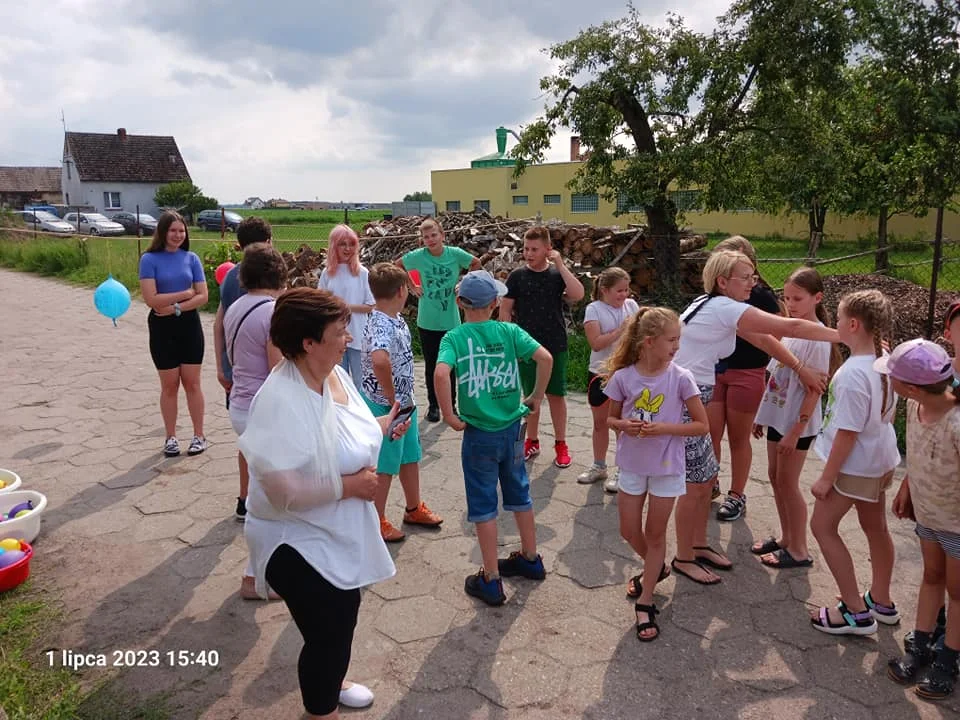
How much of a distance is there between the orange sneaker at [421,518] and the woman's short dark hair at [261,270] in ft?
5.58

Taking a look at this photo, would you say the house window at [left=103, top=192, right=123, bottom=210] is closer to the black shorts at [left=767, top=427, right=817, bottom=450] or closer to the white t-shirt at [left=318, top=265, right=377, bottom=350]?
the white t-shirt at [left=318, top=265, right=377, bottom=350]

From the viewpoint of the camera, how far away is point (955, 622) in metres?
2.68

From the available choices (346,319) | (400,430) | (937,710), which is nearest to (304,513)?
(346,319)

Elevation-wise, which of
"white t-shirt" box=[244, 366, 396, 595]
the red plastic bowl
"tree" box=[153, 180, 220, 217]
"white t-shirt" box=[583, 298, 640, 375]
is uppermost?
"tree" box=[153, 180, 220, 217]

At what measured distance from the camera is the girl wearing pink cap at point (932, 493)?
2564 millimetres

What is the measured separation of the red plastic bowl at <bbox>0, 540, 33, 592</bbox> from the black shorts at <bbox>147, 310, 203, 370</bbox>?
6.28ft

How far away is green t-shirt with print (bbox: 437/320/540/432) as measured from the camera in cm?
336

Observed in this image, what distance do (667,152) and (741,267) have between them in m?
7.88

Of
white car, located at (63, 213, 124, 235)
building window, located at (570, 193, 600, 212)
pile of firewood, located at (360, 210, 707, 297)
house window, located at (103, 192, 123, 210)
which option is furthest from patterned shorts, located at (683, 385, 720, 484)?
house window, located at (103, 192, 123, 210)

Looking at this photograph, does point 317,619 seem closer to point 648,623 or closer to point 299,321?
point 299,321

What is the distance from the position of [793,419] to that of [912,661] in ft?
4.28

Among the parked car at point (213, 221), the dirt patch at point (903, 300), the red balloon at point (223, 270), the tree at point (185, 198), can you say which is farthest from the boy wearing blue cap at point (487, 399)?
the tree at point (185, 198)

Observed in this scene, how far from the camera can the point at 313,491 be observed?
2.11 meters

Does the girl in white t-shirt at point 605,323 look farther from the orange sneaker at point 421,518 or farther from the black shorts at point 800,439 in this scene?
the orange sneaker at point 421,518
